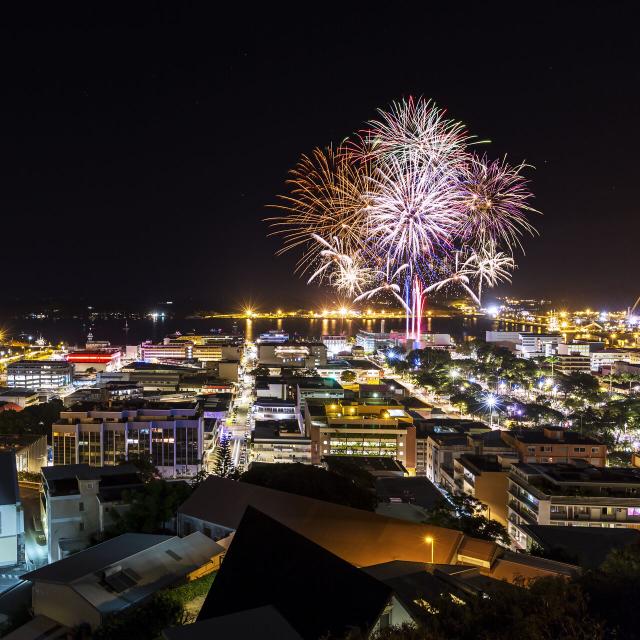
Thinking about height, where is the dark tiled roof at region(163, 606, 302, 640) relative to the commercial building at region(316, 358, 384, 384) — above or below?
above

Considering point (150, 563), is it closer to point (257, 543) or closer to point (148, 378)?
point (257, 543)

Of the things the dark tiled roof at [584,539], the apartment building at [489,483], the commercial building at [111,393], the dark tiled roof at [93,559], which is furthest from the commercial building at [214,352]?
the dark tiled roof at [93,559]

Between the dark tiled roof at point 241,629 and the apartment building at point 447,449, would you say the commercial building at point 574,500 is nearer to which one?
the apartment building at point 447,449

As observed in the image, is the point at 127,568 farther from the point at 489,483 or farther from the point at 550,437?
the point at 550,437

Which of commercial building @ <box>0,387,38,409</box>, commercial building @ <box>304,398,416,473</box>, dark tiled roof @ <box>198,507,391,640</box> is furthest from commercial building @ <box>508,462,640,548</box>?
commercial building @ <box>0,387,38,409</box>

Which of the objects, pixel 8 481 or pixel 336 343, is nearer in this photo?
pixel 8 481

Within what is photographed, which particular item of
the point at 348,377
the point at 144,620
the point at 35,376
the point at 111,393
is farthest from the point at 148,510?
the point at 35,376

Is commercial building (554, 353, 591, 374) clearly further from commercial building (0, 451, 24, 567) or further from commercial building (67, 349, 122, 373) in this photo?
commercial building (0, 451, 24, 567)
